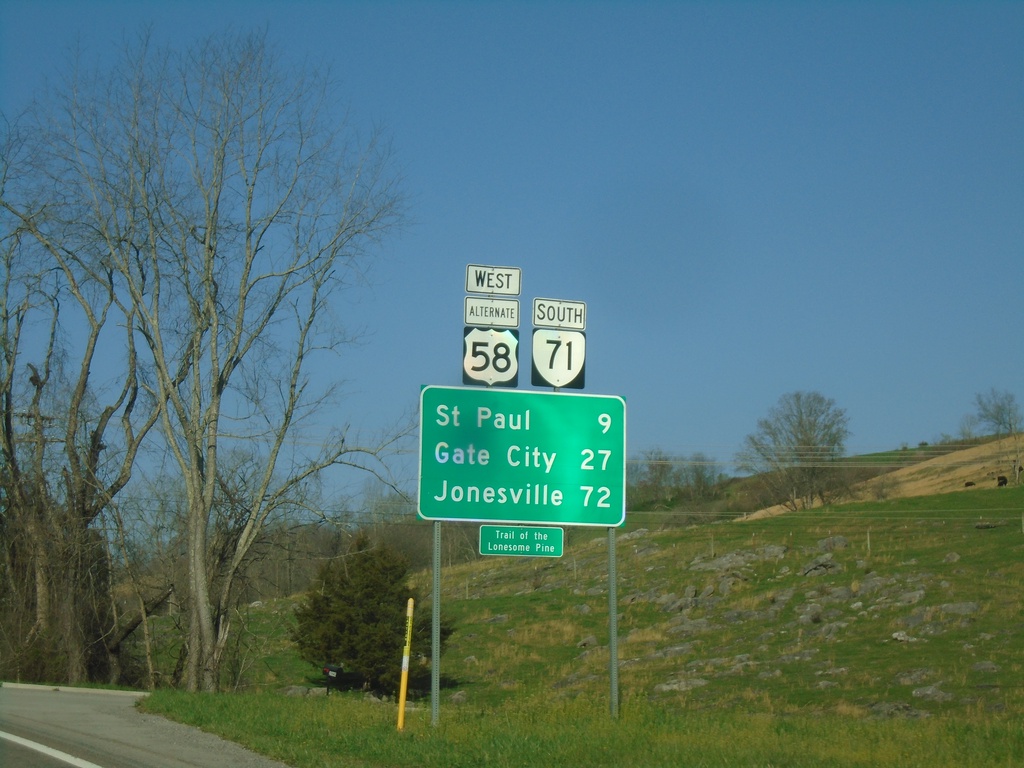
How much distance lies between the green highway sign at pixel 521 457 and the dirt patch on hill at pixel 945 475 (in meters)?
73.5

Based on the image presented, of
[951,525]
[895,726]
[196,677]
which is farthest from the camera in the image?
[951,525]

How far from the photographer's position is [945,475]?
315 ft

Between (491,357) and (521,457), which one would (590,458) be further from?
(491,357)

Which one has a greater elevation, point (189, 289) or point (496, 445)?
point (189, 289)

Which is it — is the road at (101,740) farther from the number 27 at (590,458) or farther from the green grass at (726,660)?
the number 27 at (590,458)

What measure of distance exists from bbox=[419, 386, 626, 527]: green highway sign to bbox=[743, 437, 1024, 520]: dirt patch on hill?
73.5 m

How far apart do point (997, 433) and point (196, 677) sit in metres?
99.3

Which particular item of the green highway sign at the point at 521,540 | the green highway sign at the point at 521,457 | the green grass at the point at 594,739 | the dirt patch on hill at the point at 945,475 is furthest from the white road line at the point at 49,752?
the dirt patch on hill at the point at 945,475

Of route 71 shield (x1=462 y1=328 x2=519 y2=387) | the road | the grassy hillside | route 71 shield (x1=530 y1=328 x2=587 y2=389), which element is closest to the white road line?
the road

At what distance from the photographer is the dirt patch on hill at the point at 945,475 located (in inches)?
3450

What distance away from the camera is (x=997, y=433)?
10606 centimetres

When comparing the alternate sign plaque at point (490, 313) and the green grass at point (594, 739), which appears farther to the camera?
the alternate sign plaque at point (490, 313)

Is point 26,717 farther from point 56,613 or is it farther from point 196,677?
point 56,613

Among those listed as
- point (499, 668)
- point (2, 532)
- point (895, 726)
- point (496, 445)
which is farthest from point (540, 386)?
point (499, 668)
